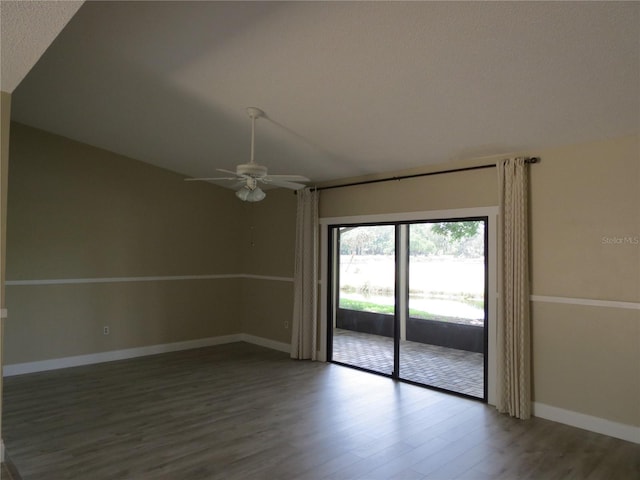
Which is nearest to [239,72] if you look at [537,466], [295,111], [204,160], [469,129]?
[295,111]

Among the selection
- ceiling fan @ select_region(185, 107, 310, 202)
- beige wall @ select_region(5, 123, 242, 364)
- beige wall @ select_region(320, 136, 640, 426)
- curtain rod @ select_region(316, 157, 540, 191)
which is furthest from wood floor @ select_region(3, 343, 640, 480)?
curtain rod @ select_region(316, 157, 540, 191)

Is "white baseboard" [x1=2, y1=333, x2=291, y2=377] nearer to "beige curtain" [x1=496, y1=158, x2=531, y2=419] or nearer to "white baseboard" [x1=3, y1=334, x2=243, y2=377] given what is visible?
"white baseboard" [x1=3, y1=334, x2=243, y2=377]

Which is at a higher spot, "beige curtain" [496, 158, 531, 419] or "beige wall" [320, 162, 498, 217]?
"beige wall" [320, 162, 498, 217]

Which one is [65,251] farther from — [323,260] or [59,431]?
[323,260]

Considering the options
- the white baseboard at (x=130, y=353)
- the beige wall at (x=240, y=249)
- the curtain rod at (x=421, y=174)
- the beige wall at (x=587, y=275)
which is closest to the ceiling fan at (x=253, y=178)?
the curtain rod at (x=421, y=174)

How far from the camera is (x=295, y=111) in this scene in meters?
4.16

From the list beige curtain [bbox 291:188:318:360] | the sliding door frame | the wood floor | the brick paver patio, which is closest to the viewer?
the wood floor

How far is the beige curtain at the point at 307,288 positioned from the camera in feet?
21.1

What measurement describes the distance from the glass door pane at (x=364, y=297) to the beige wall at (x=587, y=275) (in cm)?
178

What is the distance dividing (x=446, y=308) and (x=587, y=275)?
1.63 metres

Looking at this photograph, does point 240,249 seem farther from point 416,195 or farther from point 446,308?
point 446,308

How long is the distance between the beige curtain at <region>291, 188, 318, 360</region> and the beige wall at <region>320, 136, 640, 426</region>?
9.04 ft

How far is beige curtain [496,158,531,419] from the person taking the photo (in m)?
4.26

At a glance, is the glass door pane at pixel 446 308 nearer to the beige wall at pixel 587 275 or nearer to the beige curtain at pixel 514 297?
the beige curtain at pixel 514 297
